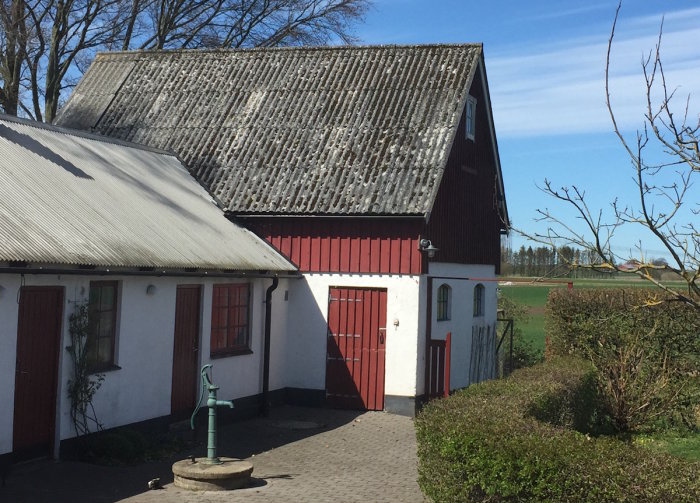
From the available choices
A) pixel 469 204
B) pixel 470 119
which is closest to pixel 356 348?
pixel 469 204

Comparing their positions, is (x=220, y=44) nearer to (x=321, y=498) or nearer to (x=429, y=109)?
(x=429, y=109)

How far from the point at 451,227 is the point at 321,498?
9707 mm

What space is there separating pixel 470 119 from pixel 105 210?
961 cm

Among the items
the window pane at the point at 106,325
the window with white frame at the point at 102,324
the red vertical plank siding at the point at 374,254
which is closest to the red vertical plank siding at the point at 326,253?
the red vertical plank siding at the point at 374,254

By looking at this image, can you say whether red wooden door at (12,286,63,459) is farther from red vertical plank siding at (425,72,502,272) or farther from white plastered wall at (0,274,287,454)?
red vertical plank siding at (425,72,502,272)

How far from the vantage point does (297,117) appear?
19.7 metres

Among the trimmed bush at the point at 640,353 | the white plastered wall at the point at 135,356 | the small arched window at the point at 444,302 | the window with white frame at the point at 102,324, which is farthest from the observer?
the small arched window at the point at 444,302

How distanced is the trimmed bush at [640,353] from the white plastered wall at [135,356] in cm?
644

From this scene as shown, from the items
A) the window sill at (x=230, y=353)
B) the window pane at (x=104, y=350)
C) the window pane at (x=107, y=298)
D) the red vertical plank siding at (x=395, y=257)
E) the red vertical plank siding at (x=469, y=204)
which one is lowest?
the window sill at (x=230, y=353)

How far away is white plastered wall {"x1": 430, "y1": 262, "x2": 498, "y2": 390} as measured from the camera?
1853 centimetres

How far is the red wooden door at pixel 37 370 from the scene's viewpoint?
36.2 feet

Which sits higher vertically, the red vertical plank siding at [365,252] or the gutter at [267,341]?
the red vertical plank siding at [365,252]

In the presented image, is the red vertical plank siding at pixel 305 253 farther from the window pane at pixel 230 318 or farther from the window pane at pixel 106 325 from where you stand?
the window pane at pixel 106 325

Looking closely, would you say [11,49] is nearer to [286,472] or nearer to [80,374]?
[80,374]
